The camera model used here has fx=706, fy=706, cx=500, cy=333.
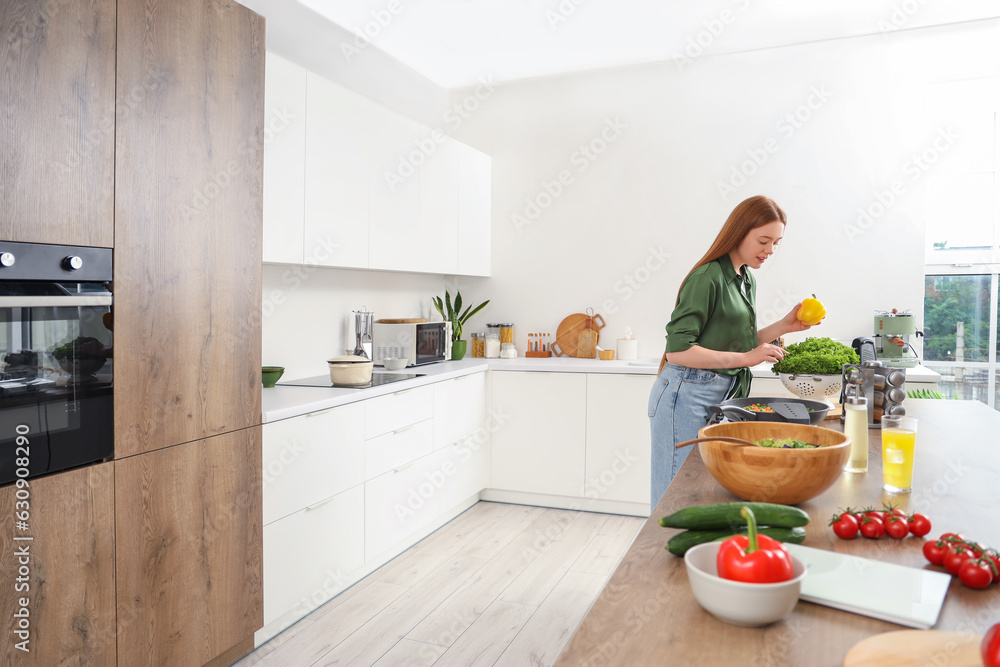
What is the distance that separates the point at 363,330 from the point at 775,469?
2788 millimetres

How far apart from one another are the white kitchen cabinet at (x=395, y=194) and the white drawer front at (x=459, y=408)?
0.66m

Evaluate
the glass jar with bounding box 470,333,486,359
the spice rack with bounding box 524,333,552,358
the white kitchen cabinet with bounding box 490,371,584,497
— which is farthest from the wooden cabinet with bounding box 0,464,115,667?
the spice rack with bounding box 524,333,552,358

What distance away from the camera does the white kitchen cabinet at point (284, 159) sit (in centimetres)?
266

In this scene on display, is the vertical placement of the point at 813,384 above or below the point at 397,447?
above

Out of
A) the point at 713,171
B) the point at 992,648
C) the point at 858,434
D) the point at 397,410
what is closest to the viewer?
the point at 992,648

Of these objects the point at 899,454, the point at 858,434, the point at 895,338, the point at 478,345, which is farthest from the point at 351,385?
the point at 895,338

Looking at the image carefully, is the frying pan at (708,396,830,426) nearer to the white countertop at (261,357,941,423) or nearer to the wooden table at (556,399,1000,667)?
the wooden table at (556,399,1000,667)

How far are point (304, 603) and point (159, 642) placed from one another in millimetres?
691

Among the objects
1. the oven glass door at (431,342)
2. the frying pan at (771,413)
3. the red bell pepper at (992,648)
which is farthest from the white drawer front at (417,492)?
the red bell pepper at (992,648)

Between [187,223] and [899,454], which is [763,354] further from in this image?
[187,223]

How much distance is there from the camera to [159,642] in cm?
197

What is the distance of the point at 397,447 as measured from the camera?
316 cm

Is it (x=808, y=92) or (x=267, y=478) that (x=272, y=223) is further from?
(x=808, y=92)

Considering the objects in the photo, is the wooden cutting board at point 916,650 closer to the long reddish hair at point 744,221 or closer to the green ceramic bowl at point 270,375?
the long reddish hair at point 744,221
